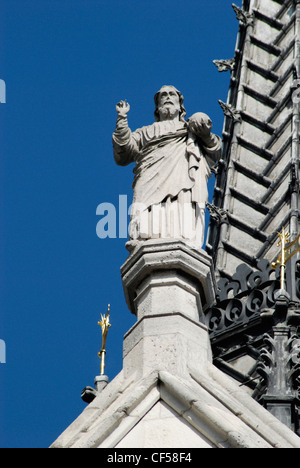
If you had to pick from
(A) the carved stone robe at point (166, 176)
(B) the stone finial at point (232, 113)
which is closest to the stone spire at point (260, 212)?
(B) the stone finial at point (232, 113)

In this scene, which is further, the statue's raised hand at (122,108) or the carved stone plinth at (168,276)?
the statue's raised hand at (122,108)

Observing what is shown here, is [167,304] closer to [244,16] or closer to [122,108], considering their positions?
[122,108]

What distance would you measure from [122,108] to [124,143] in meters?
0.40

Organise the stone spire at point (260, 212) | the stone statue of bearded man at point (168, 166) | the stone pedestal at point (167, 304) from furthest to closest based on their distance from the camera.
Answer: the stone spire at point (260, 212)
the stone statue of bearded man at point (168, 166)
the stone pedestal at point (167, 304)

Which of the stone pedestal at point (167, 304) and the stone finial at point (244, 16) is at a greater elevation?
the stone finial at point (244, 16)

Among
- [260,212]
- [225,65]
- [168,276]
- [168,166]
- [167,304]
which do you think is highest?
[225,65]

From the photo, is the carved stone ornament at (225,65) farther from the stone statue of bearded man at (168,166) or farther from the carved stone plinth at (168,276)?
the carved stone plinth at (168,276)

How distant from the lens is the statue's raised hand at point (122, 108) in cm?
2002

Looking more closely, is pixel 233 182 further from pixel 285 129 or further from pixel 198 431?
pixel 198 431

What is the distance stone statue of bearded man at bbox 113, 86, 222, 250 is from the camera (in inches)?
755

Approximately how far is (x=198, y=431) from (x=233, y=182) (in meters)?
21.1

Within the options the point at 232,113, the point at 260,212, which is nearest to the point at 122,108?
the point at 260,212

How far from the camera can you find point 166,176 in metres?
19.5

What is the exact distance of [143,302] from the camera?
18609 mm
